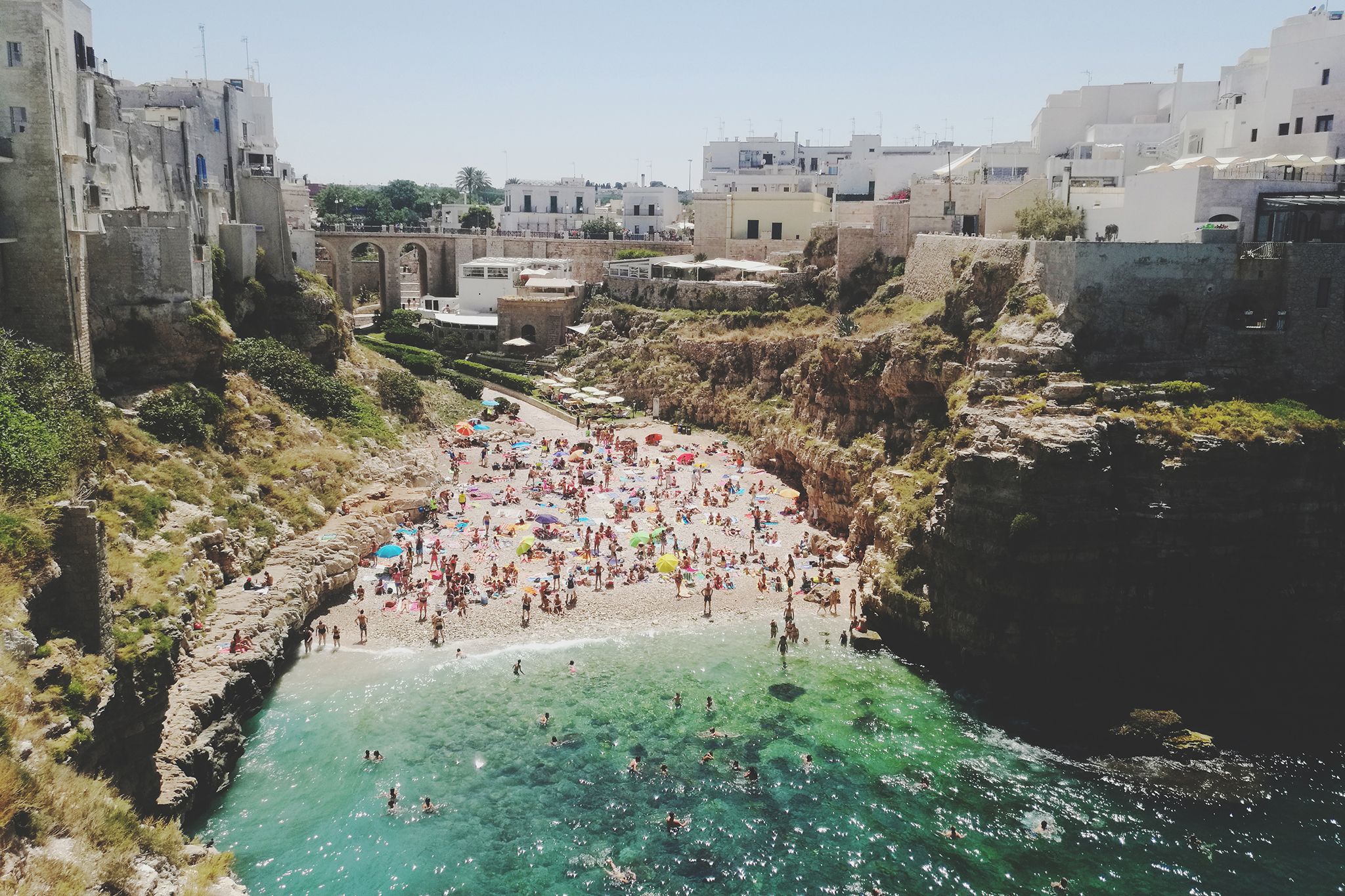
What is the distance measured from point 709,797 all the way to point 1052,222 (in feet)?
83.3

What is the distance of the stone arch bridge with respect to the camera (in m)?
63.9

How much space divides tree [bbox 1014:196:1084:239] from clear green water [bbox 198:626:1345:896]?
18.6 metres

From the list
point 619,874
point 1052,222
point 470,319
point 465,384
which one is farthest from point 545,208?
point 619,874

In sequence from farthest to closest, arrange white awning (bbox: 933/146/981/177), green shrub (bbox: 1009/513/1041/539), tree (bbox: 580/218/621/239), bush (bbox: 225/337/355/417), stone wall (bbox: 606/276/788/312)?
tree (bbox: 580/218/621/239), stone wall (bbox: 606/276/788/312), white awning (bbox: 933/146/981/177), bush (bbox: 225/337/355/417), green shrub (bbox: 1009/513/1041/539)

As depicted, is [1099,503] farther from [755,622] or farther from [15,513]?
[15,513]

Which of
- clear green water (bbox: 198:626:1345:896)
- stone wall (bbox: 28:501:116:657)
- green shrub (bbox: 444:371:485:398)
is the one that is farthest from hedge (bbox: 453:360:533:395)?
stone wall (bbox: 28:501:116:657)

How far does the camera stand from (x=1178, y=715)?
25656 mm

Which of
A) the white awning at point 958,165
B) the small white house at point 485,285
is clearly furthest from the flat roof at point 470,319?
the white awning at point 958,165

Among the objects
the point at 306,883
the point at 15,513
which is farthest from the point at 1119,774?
the point at 15,513

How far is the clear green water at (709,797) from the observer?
67.2 ft

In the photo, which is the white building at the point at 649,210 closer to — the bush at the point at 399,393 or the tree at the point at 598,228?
the tree at the point at 598,228

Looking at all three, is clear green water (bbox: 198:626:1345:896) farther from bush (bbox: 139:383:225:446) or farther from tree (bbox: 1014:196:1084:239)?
tree (bbox: 1014:196:1084:239)

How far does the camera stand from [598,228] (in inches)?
3115

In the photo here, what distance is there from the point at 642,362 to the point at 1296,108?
31703 mm
